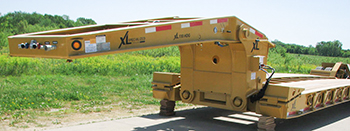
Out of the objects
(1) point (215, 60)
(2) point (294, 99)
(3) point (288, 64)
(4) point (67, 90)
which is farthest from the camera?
(3) point (288, 64)

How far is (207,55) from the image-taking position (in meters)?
7.16

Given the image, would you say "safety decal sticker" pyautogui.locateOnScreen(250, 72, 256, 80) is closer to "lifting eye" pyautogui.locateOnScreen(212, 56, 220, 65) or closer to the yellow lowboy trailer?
the yellow lowboy trailer

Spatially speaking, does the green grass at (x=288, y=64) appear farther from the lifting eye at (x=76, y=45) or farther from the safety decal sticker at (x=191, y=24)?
→ the lifting eye at (x=76, y=45)

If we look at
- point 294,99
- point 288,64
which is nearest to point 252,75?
point 294,99

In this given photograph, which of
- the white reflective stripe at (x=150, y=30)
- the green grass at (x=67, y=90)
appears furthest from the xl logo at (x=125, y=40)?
the green grass at (x=67, y=90)

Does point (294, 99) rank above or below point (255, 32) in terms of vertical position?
below

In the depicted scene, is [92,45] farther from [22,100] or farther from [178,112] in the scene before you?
[22,100]

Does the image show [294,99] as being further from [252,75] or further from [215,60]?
[215,60]

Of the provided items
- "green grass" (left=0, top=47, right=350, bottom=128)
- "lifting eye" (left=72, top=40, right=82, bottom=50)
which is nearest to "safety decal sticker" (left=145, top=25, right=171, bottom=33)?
"lifting eye" (left=72, top=40, right=82, bottom=50)

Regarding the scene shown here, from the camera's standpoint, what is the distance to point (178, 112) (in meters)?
8.88

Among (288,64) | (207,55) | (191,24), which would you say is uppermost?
(191,24)

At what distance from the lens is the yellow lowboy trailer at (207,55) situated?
4.83 m

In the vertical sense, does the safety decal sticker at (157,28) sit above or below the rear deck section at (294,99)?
above

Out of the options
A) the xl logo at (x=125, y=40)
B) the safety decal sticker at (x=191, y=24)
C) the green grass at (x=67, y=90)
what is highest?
the safety decal sticker at (x=191, y=24)
